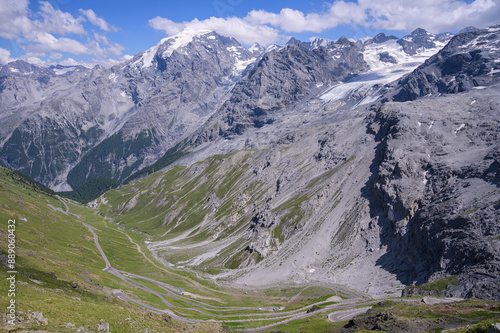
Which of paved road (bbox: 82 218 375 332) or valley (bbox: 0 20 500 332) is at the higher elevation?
valley (bbox: 0 20 500 332)

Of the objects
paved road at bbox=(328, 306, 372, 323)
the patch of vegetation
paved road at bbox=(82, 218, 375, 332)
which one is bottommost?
paved road at bbox=(82, 218, 375, 332)

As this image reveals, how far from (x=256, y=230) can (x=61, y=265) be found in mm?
102741

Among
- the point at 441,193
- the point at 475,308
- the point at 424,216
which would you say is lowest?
the point at 475,308

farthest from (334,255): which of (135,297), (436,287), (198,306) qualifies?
(135,297)

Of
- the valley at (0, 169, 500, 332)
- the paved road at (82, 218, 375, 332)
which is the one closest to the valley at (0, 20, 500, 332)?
the valley at (0, 169, 500, 332)

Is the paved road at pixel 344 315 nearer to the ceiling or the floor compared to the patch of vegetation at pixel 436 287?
nearer to the floor

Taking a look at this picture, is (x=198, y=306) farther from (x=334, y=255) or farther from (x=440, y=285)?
(x=440, y=285)

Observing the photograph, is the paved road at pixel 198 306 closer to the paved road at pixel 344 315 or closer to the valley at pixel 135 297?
the valley at pixel 135 297

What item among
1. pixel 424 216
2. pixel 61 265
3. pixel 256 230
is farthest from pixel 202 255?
pixel 424 216

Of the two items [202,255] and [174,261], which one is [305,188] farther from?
[174,261]

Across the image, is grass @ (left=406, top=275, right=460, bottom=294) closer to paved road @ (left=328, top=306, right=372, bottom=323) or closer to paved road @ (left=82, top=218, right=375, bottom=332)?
paved road @ (left=82, top=218, right=375, bottom=332)

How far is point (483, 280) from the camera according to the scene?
82.8 metres

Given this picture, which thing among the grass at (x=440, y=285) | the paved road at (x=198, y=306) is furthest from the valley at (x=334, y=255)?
the paved road at (x=198, y=306)

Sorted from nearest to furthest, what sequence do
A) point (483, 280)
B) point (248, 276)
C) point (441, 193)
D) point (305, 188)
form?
point (483, 280) → point (441, 193) → point (248, 276) → point (305, 188)
